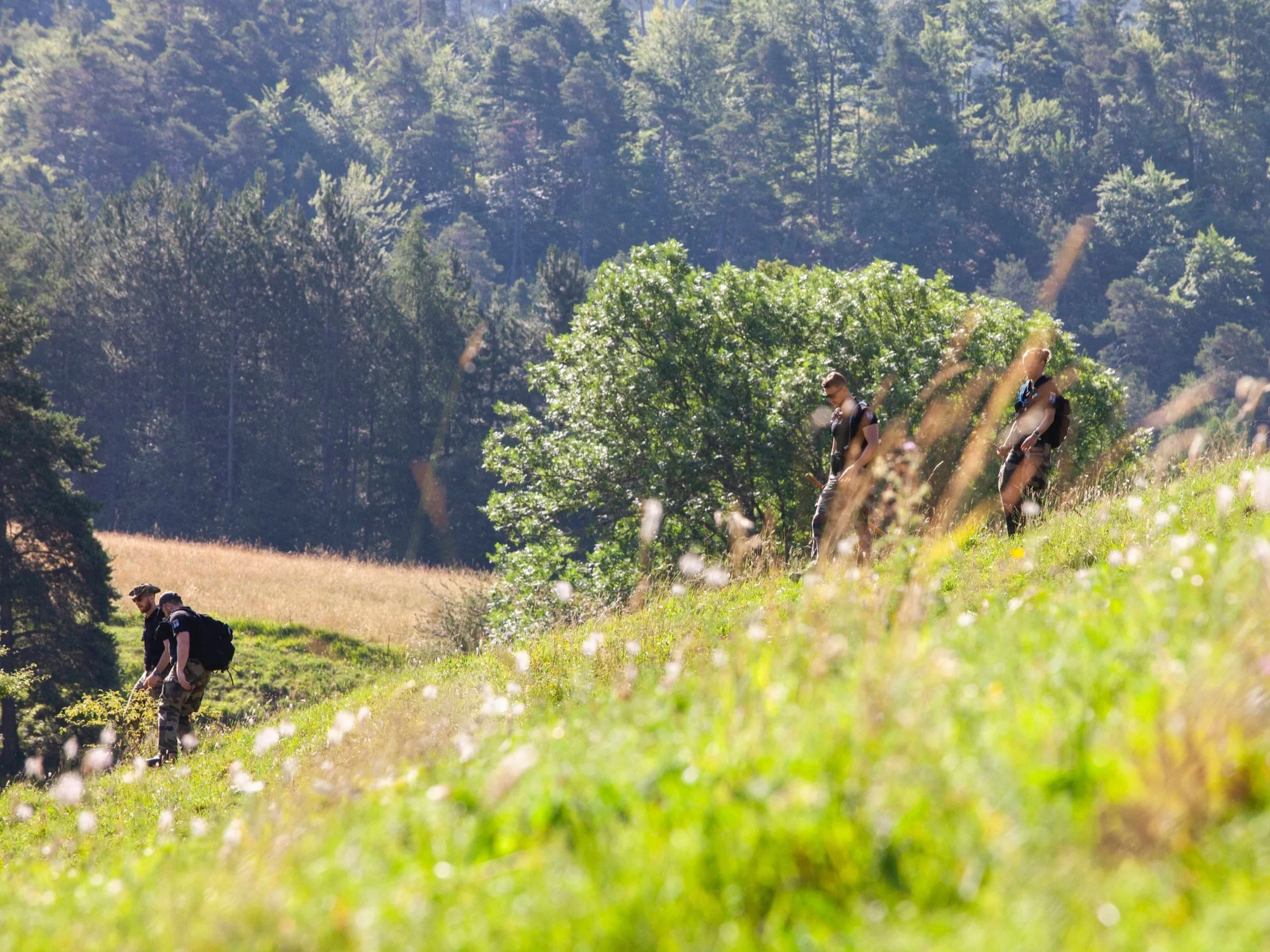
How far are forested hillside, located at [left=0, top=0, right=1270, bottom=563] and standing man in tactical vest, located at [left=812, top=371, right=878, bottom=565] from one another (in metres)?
48.3

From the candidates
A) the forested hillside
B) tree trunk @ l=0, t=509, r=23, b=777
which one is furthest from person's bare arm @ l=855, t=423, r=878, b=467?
the forested hillside

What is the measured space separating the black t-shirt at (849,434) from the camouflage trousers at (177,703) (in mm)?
6185

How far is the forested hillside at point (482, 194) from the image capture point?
194 feet

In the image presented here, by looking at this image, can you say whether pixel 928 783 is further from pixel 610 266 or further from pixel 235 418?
pixel 235 418

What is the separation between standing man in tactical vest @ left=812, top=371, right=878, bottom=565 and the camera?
10.4m

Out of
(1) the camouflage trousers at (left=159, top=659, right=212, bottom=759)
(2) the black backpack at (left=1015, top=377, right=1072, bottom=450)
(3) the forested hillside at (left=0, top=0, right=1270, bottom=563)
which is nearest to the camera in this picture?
(2) the black backpack at (left=1015, top=377, right=1072, bottom=450)

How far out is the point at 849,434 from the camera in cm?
1070

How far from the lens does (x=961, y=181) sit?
89375 millimetres

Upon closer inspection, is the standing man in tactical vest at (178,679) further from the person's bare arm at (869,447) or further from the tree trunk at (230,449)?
the tree trunk at (230,449)

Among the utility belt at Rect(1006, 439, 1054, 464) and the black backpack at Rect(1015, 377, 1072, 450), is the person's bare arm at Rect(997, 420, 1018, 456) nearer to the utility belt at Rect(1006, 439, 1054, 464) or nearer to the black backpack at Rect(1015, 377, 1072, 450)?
the utility belt at Rect(1006, 439, 1054, 464)

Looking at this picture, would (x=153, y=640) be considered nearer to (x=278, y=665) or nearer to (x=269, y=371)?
(x=278, y=665)

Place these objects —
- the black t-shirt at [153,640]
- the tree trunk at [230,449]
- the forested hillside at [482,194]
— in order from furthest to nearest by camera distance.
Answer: the forested hillside at [482,194] → the tree trunk at [230,449] → the black t-shirt at [153,640]

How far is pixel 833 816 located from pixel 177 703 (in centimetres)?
936

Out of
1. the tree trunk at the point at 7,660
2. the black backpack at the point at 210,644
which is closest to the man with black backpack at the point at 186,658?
the black backpack at the point at 210,644
